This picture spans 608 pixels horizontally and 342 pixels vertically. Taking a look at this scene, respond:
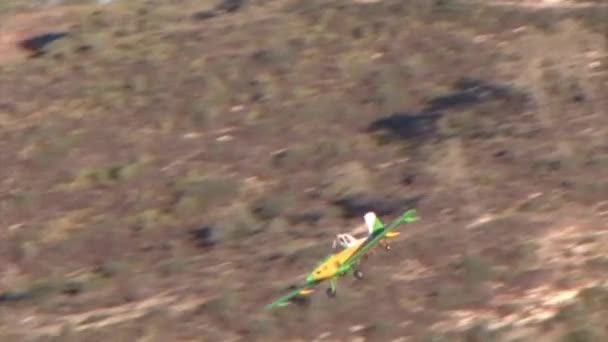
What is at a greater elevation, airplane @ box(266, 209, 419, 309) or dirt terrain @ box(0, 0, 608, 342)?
dirt terrain @ box(0, 0, 608, 342)

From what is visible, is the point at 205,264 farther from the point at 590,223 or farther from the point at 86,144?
the point at 86,144

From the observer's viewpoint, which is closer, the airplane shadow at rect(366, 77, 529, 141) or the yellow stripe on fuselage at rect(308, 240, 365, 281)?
the yellow stripe on fuselage at rect(308, 240, 365, 281)

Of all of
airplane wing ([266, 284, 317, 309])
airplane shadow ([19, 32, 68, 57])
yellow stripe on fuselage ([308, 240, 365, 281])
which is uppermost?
airplane shadow ([19, 32, 68, 57])

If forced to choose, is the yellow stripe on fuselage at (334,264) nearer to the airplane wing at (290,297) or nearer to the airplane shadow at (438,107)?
the airplane wing at (290,297)

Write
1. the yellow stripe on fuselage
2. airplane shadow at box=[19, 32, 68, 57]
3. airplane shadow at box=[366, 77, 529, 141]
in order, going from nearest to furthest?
1. the yellow stripe on fuselage
2. airplane shadow at box=[366, 77, 529, 141]
3. airplane shadow at box=[19, 32, 68, 57]

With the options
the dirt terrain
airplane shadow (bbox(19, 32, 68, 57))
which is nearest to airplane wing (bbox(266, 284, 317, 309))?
the dirt terrain

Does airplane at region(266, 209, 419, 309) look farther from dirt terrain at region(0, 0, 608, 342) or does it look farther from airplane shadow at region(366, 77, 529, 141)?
airplane shadow at region(366, 77, 529, 141)

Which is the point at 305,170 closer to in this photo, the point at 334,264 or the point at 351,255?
the point at 334,264

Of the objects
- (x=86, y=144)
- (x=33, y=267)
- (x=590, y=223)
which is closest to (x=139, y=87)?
(x=86, y=144)
